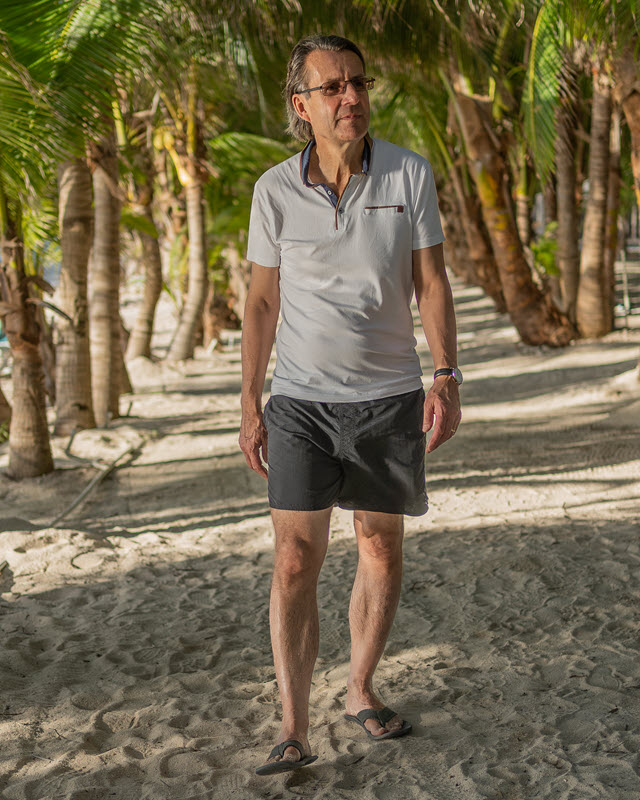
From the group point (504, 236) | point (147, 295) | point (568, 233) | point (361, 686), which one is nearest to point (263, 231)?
point (361, 686)

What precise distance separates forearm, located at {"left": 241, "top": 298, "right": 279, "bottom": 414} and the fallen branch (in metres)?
3.51

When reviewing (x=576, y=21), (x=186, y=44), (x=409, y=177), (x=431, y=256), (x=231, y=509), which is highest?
(x=186, y=44)

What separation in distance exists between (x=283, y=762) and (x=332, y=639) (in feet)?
4.01

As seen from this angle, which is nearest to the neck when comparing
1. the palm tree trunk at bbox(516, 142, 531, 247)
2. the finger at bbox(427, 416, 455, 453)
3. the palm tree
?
the finger at bbox(427, 416, 455, 453)

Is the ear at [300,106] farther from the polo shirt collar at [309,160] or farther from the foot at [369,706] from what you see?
the foot at [369,706]

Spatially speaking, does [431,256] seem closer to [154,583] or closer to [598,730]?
[598,730]

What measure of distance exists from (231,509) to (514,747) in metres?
3.65

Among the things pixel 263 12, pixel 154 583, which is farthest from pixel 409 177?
pixel 263 12

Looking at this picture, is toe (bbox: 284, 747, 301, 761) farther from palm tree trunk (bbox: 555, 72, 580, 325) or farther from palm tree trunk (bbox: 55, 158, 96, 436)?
palm tree trunk (bbox: 555, 72, 580, 325)

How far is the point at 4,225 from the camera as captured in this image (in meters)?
6.64

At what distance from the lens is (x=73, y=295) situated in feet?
26.5

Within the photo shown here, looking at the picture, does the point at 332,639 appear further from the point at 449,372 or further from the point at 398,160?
the point at 398,160

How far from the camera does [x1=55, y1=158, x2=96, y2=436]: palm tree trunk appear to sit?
792 cm

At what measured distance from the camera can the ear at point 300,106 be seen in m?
2.49
